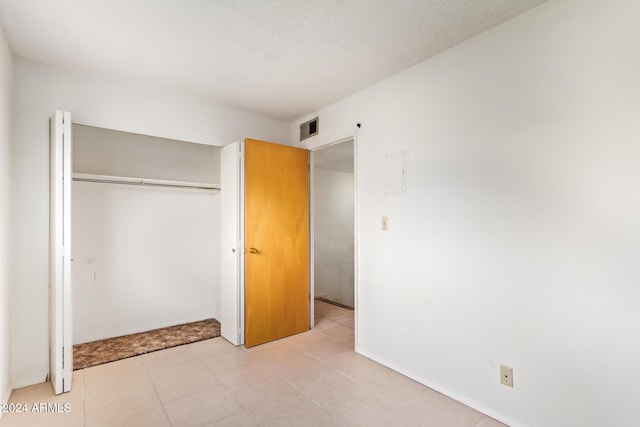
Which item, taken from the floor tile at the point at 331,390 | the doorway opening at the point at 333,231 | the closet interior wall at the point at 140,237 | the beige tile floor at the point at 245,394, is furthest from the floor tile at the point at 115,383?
the doorway opening at the point at 333,231

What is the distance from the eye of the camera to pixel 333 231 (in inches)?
229

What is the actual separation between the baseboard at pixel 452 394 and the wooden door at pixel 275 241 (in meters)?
1.01

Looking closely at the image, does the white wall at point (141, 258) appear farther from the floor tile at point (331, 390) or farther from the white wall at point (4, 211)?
the floor tile at point (331, 390)

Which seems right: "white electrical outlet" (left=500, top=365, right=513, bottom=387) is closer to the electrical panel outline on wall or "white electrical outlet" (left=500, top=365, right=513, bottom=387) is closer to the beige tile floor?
the beige tile floor

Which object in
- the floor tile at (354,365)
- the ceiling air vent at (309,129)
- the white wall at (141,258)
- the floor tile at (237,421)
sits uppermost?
the ceiling air vent at (309,129)

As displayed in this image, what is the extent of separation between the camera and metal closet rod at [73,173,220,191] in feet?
10.5

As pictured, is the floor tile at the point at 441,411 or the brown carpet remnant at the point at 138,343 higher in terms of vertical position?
the brown carpet remnant at the point at 138,343

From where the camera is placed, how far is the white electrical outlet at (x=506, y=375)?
195 centimetres

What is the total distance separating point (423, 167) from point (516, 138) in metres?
0.68

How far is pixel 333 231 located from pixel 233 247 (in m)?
2.81

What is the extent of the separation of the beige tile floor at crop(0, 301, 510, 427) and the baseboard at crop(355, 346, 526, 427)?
43 mm

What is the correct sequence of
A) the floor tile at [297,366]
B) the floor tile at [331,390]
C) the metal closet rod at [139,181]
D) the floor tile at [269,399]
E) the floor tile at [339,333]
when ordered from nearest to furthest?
the floor tile at [269,399] < the floor tile at [331,390] < the floor tile at [297,366] < the metal closet rod at [139,181] < the floor tile at [339,333]

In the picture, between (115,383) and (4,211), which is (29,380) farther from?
(4,211)

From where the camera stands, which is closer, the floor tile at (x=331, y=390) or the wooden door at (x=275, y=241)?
the floor tile at (x=331, y=390)
